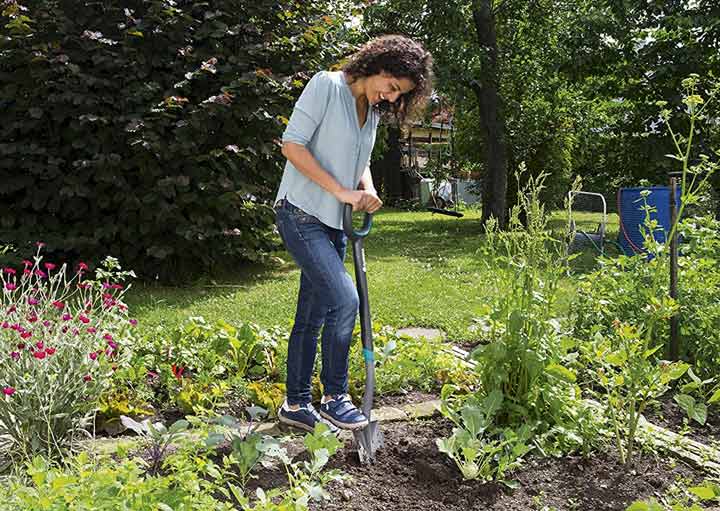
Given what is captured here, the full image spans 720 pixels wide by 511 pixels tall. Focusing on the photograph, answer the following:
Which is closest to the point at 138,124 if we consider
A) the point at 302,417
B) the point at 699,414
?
the point at 302,417

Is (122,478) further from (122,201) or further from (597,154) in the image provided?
(597,154)

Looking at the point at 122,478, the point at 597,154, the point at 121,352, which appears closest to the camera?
the point at 122,478

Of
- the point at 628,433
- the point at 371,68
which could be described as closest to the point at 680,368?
the point at 628,433

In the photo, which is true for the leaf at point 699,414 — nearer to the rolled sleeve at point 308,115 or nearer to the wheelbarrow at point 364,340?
the wheelbarrow at point 364,340

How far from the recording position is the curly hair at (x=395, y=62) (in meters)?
2.50

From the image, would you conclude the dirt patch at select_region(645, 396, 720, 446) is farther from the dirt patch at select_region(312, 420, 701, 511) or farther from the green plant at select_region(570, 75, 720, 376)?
the dirt patch at select_region(312, 420, 701, 511)

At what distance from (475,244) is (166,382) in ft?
23.2

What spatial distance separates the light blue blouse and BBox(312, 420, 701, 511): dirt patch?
34.5 inches

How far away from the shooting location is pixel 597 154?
14.8 metres

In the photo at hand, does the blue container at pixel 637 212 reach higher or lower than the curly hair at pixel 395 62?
lower

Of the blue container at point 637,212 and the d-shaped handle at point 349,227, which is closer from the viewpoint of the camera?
the d-shaped handle at point 349,227

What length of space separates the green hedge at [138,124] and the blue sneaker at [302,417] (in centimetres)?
318

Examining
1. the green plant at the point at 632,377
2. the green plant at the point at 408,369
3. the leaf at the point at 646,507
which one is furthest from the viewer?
the green plant at the point at 408,369

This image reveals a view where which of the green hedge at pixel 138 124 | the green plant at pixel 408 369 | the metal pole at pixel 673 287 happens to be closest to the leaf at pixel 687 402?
the metal pole at pixel 673 287
